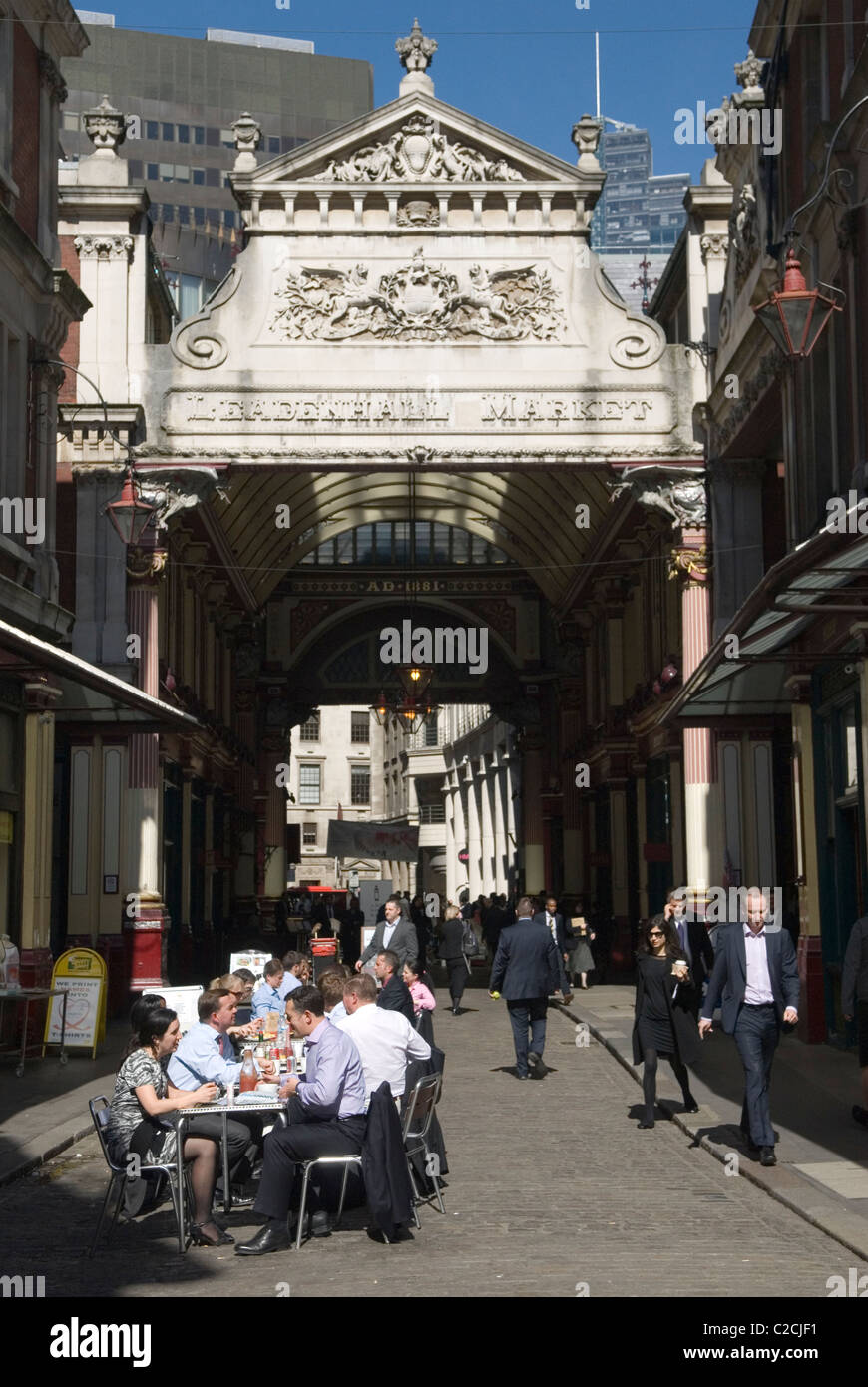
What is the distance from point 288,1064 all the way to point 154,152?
87994mm

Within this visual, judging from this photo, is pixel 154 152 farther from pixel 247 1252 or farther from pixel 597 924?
pixel 247 1252

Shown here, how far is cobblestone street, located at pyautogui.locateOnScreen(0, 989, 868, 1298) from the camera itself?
28.6 feet

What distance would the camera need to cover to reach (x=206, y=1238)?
32.8 feet

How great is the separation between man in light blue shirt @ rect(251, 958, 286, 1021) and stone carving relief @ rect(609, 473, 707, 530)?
1217 cm

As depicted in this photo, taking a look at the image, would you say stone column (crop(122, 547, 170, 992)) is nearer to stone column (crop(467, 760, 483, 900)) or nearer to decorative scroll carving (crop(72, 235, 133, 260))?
decorative scroll carving (crop(72, 235, 133, 260))

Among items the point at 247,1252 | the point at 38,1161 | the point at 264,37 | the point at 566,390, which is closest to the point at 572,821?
the point at 566,390

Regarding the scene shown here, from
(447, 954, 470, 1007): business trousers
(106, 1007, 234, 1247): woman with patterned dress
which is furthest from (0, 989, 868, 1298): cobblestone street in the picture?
(447, 954, 470, 1007): business trousers

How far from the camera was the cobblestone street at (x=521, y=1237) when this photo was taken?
8.71 meters

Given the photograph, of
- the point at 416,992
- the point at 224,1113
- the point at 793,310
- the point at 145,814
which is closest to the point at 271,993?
the point at 416,992

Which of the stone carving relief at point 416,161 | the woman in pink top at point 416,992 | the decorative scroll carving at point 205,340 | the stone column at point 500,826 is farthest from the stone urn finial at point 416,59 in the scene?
the stone column at point 500,826

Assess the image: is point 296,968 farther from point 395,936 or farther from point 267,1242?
point 267,1242

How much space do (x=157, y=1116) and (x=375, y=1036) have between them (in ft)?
4.60

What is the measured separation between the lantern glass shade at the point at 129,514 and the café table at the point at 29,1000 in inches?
313

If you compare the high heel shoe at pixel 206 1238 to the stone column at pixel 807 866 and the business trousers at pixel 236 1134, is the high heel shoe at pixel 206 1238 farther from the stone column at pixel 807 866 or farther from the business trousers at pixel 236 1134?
the stone column at pixel 807 866
